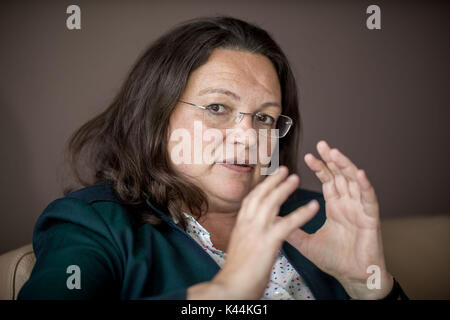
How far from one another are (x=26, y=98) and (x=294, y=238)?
1539 millimetres

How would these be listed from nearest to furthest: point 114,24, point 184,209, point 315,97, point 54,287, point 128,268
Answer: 1. point 54,287
2. point 128,268
3. point 184,209
4. point 114,24
5. point 315,97

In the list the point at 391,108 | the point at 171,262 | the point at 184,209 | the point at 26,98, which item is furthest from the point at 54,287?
the point at 391,108

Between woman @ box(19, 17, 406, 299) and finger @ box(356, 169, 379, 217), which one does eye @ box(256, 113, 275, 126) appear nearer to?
woman @ box(19, 17, 406, 299)

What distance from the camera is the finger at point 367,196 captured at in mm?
984

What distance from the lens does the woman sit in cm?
85

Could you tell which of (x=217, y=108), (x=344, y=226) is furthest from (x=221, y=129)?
(x=344, y=226)

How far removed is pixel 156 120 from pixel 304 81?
4.50 ft

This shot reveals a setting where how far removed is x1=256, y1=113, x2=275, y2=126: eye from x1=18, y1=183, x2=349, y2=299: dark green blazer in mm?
516

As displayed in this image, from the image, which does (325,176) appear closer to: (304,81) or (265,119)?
(265,119)

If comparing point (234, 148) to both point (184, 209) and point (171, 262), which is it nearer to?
point (184, 209)

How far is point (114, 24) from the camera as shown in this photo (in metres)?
2.06

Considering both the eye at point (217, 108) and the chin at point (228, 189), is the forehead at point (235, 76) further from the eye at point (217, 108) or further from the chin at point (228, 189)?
the chin at point (228, 189)

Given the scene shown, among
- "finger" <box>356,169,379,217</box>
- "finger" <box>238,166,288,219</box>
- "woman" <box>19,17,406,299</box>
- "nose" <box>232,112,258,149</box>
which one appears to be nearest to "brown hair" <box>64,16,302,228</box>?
"woman" <box>19,17,406,299</box>

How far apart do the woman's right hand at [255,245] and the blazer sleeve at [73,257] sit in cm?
26
